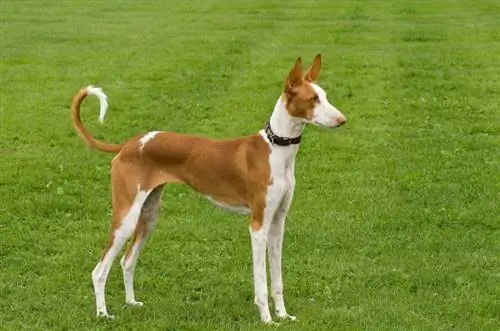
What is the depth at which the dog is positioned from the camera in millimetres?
7418

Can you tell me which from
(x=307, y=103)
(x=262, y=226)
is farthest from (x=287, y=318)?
(x=307, y=103)

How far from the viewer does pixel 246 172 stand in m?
7.60

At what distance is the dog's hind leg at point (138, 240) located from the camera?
Result: 8102 millimetres

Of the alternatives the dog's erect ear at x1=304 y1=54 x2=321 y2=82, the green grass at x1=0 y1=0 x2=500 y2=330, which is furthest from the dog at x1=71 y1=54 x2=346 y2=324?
the green grass at x1=0 y1=0 x2=500 y2=330

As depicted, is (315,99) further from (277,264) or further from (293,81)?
(277,264)

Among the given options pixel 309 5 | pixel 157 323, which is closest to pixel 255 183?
pixel 157 323

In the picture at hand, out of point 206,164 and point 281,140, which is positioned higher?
point 281,140

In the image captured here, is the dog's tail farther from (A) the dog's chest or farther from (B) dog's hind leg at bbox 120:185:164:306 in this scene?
(A) the dog's chest

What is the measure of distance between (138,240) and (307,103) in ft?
6.38

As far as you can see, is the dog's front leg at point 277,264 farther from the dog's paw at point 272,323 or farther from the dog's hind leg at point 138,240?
the dog's hind leg at point 138,240

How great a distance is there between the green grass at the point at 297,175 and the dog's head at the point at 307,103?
1.62 m

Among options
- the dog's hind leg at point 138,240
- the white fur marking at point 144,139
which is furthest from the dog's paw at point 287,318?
the white fur marking at point 144,139

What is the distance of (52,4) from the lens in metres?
31.5

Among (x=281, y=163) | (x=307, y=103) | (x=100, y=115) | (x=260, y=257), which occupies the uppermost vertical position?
(x=307, y=103)
